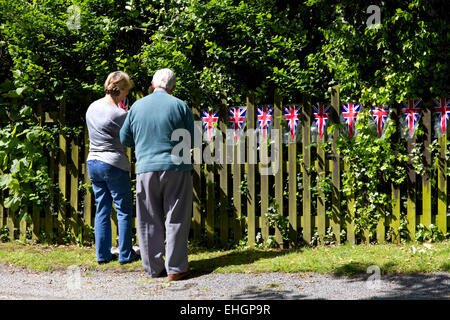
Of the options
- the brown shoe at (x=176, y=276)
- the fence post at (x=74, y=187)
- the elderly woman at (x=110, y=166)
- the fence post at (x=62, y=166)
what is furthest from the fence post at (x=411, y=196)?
the fence post at (x=62, y=166)

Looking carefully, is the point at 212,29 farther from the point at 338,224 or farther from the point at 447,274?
the point at 447,274

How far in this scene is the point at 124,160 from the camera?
17.1 ft

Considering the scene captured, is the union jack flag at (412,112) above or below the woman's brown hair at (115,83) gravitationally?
below

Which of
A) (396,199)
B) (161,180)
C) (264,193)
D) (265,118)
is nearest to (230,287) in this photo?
(161,180)

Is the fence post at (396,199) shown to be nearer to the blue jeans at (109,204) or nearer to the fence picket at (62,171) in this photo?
the blue jeans at (109,204)

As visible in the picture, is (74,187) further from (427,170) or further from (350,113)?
(427,170)

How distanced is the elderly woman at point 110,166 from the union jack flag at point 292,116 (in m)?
1.75

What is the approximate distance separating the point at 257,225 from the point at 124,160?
168 cm

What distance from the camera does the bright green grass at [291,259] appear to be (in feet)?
15.2

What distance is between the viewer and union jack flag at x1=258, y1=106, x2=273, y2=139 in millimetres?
5758

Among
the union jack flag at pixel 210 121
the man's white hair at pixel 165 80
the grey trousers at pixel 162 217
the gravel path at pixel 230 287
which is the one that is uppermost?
the man's white hair at pixel 165 80

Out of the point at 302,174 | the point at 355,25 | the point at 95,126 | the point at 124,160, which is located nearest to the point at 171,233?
the point at 124,160

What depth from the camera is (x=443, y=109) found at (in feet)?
17.6

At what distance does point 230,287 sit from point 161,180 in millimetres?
1104
